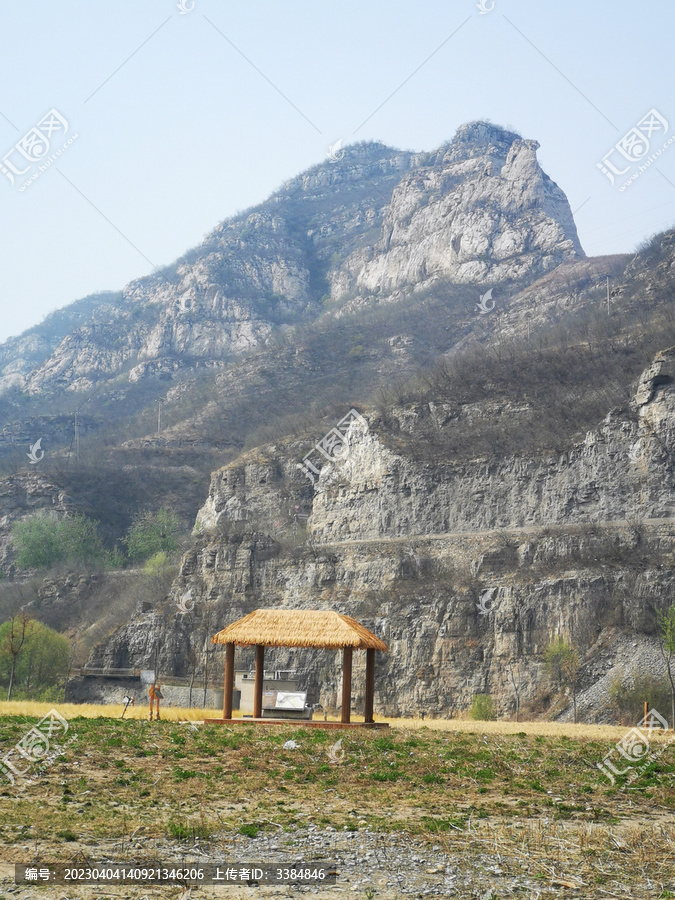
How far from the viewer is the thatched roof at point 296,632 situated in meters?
31.4

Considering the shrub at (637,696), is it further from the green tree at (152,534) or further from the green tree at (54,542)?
the green tree at (54,542)

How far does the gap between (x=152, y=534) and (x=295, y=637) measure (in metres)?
80.7

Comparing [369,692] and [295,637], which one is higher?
[295,637]

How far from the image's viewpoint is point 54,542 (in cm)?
10594

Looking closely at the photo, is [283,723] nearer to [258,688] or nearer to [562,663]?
[258,688]

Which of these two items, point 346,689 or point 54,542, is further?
point 54,542

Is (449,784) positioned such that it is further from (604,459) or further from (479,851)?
(604,459)

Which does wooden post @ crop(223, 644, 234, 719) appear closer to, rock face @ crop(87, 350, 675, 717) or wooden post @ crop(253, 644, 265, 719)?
wooden post @ crop(253, 644, 265, 719)

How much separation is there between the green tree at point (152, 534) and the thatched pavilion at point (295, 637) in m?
74.2

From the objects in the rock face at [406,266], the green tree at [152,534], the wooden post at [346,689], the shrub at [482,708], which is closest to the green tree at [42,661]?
the shrub at [482,708]

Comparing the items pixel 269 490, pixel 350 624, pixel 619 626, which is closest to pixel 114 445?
pixel 269 490

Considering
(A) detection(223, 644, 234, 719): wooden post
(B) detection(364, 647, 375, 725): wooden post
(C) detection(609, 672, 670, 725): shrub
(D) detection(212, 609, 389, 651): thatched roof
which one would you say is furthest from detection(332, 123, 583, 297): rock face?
(A) detection(223, 644, 234, 719): wooden post

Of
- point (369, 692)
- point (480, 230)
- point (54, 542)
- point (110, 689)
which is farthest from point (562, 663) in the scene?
point (480, 230)

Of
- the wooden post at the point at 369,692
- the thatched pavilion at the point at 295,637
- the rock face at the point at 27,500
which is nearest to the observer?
the thatched pavilion at the point at 295,637
